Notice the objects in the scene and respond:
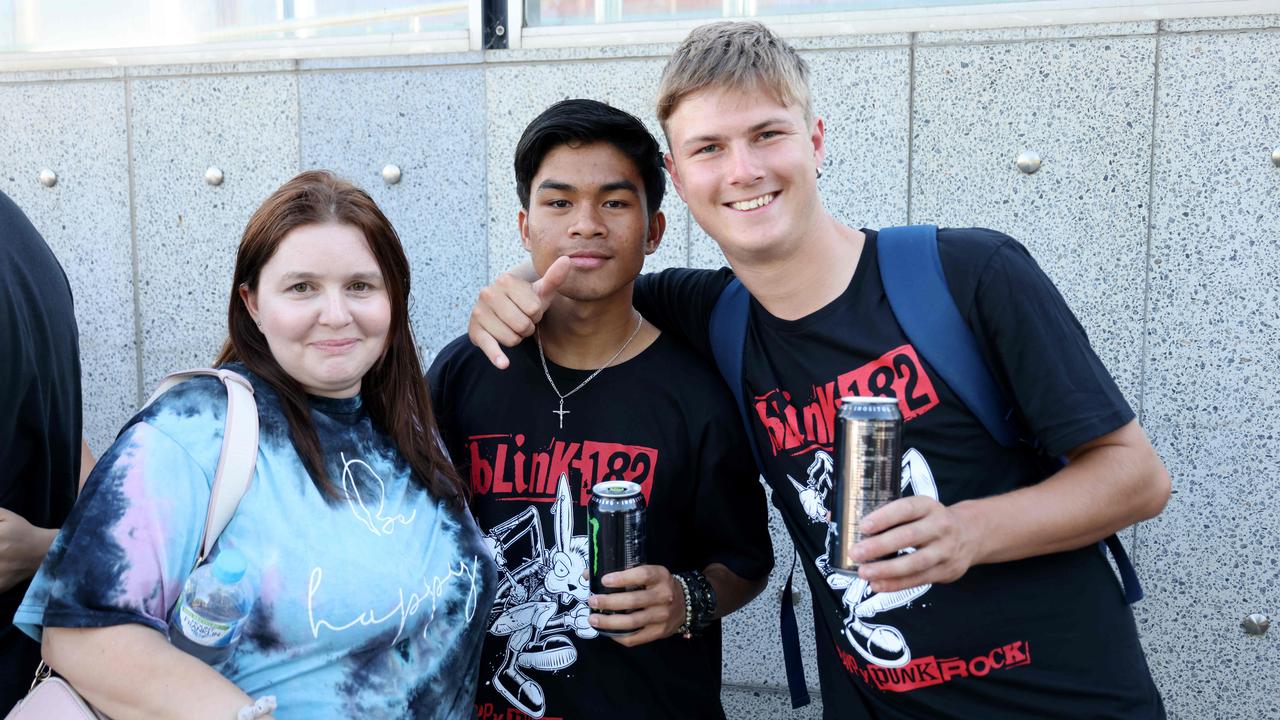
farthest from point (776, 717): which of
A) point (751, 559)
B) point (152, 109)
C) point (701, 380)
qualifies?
point (152, 109)

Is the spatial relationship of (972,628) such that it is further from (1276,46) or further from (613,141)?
(1276,46)

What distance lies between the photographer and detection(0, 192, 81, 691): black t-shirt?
7.01 feet

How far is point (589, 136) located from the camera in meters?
2.70

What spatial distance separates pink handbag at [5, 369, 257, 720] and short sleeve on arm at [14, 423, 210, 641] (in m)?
0.03

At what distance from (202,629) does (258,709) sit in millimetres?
177

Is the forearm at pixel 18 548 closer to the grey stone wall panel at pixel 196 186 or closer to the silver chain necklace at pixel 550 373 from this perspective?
the silver chain necklace at pixel 550 373

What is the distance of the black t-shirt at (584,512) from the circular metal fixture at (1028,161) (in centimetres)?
166

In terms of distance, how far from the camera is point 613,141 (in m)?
2.72

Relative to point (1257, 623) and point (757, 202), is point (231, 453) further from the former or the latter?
point (1257, 623)

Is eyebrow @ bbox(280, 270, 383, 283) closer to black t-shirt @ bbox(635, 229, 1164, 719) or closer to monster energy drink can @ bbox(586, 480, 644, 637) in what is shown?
monster energy drink can @ bbox(586, 480, 644, 637)

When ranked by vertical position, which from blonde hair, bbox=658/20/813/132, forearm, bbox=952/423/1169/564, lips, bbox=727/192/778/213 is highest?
blonde hair, bbox=658/20/813/132

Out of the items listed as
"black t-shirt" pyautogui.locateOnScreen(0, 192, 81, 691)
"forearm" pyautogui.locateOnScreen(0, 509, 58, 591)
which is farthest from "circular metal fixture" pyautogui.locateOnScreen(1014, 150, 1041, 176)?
"forearm" pyautogui.locateOnScreen(0, 509, 58, 591)

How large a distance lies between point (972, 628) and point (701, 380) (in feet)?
2.92

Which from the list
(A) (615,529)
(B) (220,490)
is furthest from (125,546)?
(A) (615,529)
